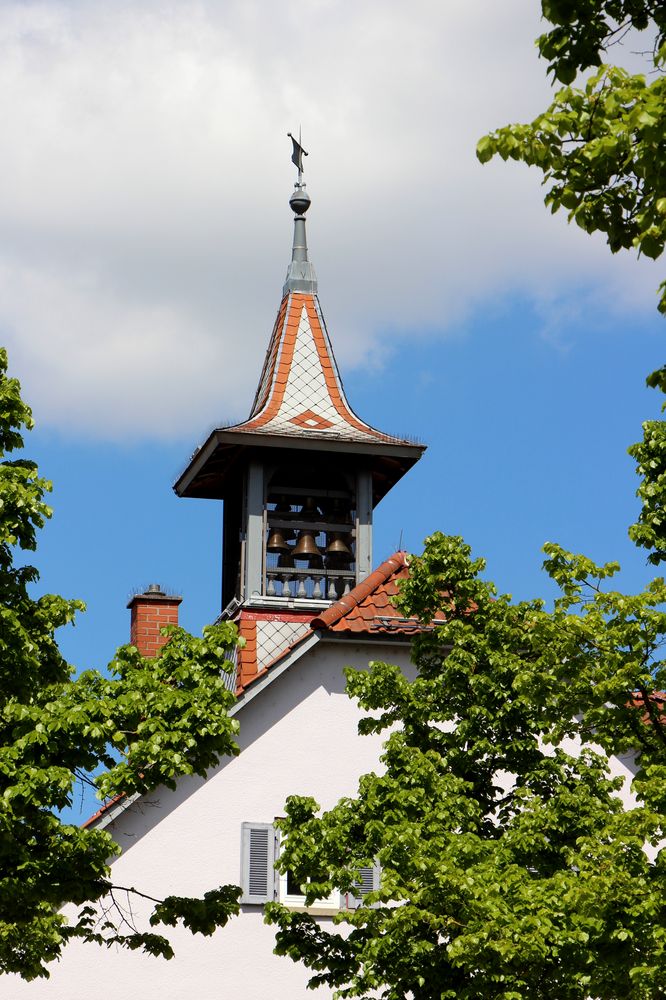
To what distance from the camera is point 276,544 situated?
29.2 metres

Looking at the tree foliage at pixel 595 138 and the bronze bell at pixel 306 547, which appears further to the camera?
the bronze bell at pixel 306 547

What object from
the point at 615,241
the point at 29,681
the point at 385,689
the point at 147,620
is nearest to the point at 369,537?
the point at 147,620

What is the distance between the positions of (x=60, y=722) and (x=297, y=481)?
50.5 feet

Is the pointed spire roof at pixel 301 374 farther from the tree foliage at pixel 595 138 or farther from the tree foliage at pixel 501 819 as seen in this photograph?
the tree foliage at pixel 595 138

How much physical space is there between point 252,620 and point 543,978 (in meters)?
13.0

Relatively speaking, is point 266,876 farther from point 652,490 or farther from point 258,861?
point 652,490

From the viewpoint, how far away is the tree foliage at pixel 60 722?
1508 centimetres

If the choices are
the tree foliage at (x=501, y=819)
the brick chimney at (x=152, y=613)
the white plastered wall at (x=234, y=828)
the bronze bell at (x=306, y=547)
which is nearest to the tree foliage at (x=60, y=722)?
the tree foliage at (x=501, y=819)

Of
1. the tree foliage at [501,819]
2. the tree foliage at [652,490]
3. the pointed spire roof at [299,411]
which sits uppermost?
the pointed spire roof at [299,411]

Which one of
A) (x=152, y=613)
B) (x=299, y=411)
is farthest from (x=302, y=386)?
(x=152, y=613)

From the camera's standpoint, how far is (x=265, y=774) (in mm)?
24078

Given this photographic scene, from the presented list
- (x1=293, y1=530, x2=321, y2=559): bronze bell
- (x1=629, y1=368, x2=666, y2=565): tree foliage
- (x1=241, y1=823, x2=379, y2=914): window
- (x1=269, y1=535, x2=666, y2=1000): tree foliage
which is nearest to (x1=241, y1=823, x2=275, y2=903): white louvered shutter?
(x1=241, y1=823, x2=379, y2=914): window

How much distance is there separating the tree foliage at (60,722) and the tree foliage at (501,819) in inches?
67.7

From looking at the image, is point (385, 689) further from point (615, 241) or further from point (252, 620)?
point (252, 620)
